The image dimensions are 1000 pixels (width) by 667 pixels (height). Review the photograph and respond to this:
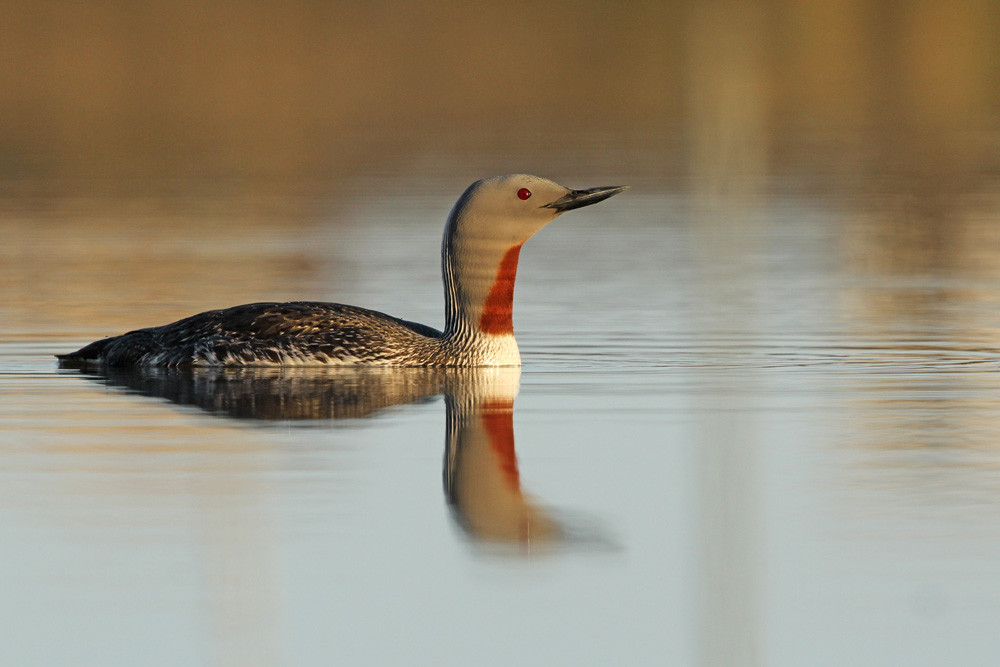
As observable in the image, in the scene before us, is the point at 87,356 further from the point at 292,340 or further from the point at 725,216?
the point at 725,216

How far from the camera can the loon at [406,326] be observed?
30.9ft

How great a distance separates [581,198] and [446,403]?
4.51 feet

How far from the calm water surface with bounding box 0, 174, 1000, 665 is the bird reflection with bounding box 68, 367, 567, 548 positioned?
23mm

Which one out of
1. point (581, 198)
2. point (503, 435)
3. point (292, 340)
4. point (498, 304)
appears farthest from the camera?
point (498, 304)

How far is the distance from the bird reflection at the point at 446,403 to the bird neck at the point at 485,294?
0.16 m

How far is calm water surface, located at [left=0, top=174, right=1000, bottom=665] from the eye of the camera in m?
4.51

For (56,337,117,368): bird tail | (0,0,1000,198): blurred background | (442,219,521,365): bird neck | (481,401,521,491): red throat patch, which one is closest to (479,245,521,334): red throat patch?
(442,219,521,365): bird neck

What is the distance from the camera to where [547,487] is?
6297 millimetres

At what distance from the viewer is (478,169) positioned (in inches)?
872

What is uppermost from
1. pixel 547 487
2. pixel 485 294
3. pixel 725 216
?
pixel 485 294

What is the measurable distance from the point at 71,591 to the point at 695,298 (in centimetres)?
776

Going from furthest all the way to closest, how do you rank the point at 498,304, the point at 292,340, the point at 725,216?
the point at 498,304 < the point at 292,340 < the point at 725,216

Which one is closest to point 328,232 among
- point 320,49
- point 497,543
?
point 497,543

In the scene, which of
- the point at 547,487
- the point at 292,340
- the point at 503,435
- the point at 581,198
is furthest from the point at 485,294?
the point at 547,487
